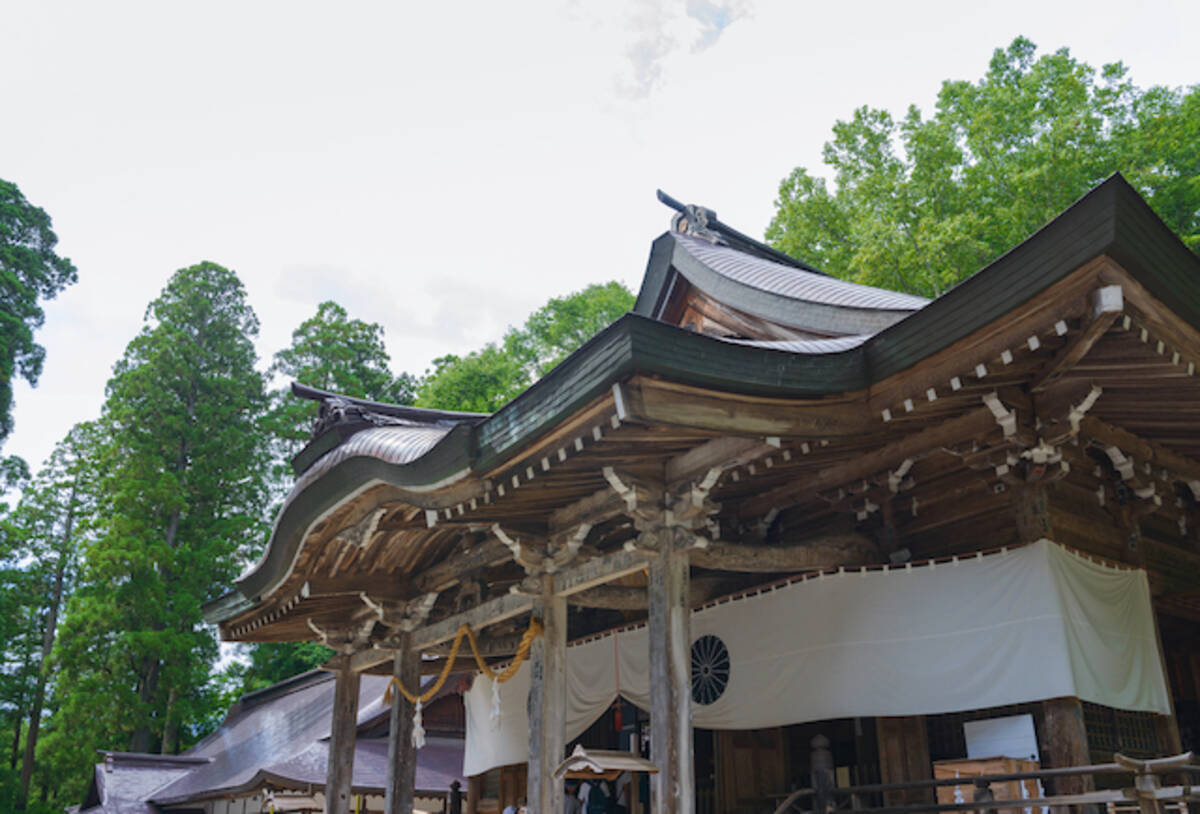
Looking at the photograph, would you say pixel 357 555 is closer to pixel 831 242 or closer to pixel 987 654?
pixel 987 654

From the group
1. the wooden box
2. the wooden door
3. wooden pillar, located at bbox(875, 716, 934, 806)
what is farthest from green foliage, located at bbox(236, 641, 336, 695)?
the wooden box

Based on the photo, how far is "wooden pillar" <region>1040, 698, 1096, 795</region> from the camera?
20.9ft

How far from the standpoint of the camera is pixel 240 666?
30.3m

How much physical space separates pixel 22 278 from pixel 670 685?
79.1 feet

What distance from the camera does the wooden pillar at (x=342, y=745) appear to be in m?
10.8

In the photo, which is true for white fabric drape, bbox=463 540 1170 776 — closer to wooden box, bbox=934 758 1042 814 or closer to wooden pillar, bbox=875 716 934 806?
wooden box, bbox=934 758 1042 814

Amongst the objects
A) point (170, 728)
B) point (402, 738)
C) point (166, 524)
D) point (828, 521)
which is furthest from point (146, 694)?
point (828, 521)

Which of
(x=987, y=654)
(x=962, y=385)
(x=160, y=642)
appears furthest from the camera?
(x=160, y=642)

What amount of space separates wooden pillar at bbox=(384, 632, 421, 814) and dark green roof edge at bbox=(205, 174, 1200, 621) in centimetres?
398

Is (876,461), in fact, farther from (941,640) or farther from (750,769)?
(750,769)

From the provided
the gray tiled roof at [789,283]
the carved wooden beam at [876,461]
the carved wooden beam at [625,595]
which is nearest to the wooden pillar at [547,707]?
the carved wooden beam at [625,595]

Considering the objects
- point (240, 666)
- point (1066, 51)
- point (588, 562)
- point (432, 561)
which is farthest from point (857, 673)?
point (240, 666)

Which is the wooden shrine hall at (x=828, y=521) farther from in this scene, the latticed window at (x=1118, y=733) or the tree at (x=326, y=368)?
the tree at (x=326, y=368)

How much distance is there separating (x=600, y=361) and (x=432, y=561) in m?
5.15
